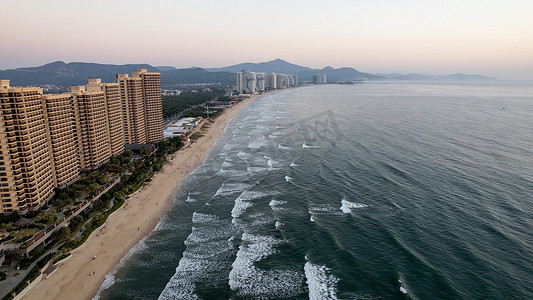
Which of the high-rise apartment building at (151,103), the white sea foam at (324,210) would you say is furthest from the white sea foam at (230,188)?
the high-rise apartment building at (151,103)

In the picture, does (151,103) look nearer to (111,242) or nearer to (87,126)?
(87,126)

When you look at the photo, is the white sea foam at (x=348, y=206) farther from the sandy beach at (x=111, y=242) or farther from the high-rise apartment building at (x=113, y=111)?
the high-rise apartment building at (x=113, y=111)

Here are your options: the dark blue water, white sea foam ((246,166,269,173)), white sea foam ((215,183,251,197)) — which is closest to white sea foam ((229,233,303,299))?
the dark blue water

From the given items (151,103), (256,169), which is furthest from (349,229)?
(151,103)

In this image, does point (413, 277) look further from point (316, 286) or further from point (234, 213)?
point (234, 213)

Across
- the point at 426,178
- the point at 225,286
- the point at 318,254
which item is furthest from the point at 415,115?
the point at 225,286
